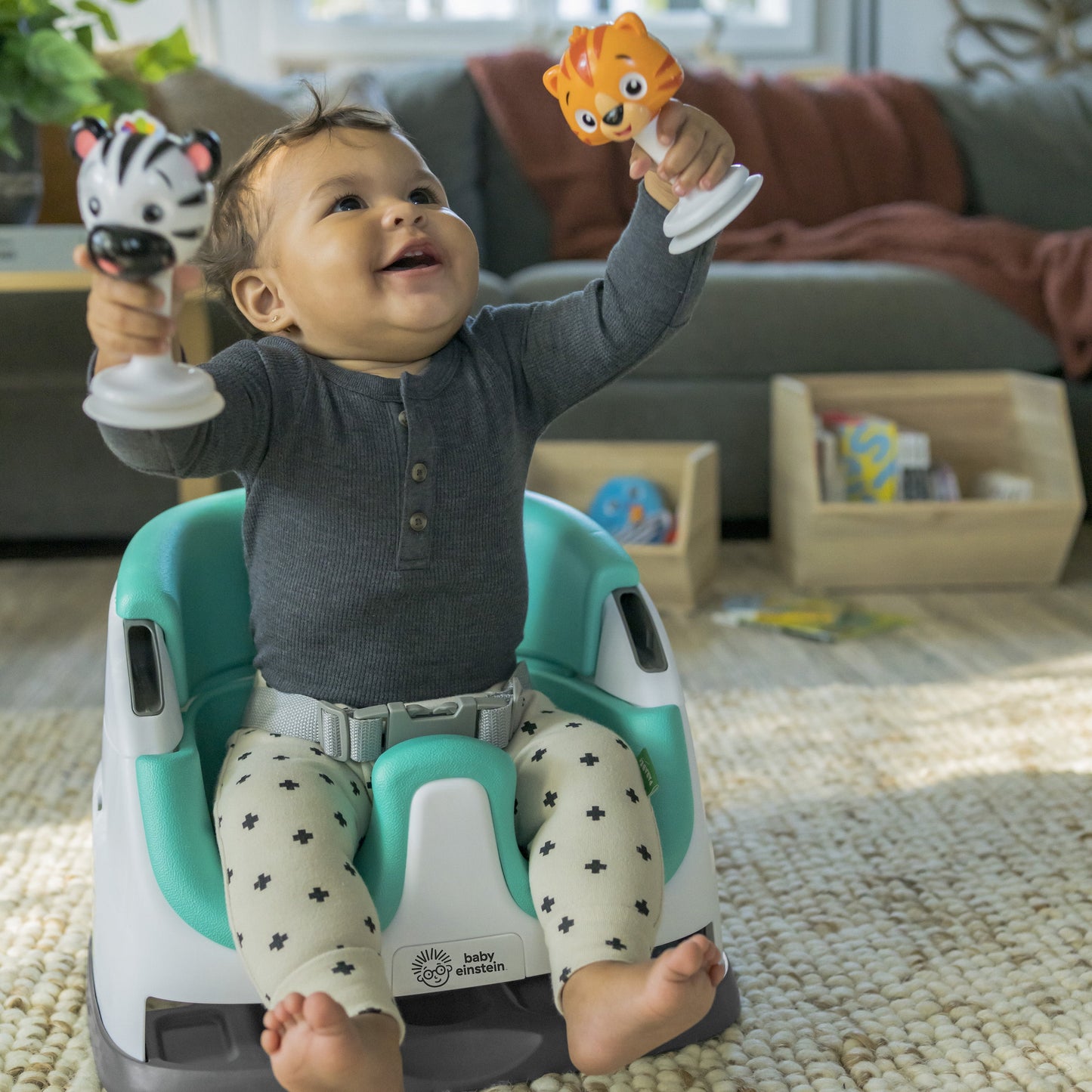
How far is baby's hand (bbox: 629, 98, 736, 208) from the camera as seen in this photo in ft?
2.26

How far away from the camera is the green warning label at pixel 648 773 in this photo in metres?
0.77

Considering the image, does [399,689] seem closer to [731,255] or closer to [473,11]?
[731,255]

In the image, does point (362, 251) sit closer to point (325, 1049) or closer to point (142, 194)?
point (142, 194)

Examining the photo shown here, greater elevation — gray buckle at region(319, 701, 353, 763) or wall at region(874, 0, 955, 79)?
wall at region(874, 0, 955, 79)

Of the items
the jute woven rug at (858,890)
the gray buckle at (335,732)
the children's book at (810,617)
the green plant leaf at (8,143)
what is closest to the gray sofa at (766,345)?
the children's book at (810,617)

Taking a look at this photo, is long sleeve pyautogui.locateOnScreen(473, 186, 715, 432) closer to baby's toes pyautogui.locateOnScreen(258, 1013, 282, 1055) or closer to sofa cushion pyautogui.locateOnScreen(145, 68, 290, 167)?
baby's toes pyautogui.locateOnScreen(258, 1013, 282, 1055)

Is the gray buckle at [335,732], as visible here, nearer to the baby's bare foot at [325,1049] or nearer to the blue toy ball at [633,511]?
the baby's bare foot at [325,1049]

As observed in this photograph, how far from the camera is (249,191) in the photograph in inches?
32.3

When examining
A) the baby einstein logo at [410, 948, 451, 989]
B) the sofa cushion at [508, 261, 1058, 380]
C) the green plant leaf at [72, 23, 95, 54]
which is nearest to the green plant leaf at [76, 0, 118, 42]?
the green plant leaf at [72, 23, 95, 54]

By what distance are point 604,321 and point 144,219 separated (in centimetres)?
A: 35

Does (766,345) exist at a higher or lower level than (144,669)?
lower

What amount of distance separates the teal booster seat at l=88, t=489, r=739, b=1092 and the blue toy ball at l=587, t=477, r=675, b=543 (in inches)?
36.7

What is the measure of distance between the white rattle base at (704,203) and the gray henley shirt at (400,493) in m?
0.06

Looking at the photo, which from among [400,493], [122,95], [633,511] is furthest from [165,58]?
[400,493]
